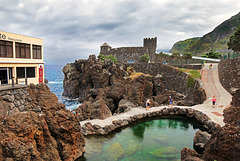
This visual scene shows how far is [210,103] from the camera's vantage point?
77.6 ft

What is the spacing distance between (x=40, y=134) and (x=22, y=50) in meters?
11.1

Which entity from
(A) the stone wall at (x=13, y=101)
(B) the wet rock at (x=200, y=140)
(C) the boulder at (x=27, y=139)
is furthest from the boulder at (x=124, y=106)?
(C) the boulder at (x=27, y=139)

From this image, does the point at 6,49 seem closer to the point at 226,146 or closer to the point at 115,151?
the point at 115,151

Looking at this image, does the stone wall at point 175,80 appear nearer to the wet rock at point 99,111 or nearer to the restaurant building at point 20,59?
the wet rock at point 99,111

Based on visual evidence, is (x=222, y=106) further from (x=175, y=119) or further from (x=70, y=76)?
(x=70, y=76)

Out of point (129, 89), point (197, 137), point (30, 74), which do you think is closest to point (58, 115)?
point (30, 74)

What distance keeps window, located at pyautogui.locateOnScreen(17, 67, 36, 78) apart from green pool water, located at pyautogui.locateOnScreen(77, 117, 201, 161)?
9421 millimetres

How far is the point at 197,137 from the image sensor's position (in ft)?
50.3

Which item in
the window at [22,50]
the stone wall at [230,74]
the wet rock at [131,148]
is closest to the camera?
the wet rock at [131,148]

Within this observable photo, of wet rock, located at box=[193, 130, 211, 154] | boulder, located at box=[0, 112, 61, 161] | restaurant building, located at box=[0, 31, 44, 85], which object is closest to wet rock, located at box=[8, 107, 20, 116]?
restaurant building, located at box=[0, 31, 44, 85]

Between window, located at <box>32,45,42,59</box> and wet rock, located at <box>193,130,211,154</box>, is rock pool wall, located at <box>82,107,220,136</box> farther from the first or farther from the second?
window, located at <box>32,45,42,59</box>

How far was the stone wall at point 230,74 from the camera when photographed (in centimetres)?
2230

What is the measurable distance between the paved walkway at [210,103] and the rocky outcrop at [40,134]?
20.7ft

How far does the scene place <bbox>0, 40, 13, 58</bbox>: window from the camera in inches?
599
